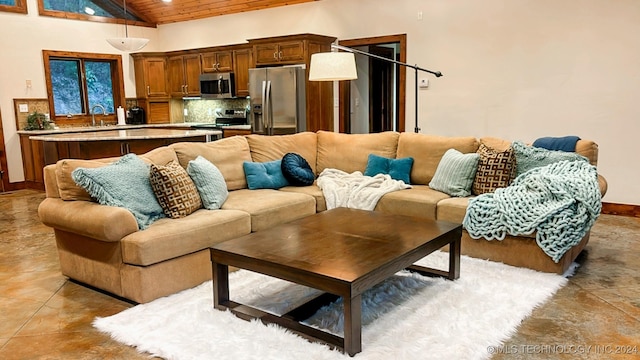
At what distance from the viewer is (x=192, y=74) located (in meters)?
8.66

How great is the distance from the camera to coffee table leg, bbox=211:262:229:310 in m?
2.83

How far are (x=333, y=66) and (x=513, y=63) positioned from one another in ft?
7.63

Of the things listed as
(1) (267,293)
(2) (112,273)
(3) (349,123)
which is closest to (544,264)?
(1) (267,293)

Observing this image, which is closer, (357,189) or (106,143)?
(357,189)

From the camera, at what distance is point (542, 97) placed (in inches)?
215

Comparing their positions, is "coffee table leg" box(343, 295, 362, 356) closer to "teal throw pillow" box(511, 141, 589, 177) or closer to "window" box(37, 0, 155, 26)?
"teal throw pillow" box(511, 141, 589, 177)

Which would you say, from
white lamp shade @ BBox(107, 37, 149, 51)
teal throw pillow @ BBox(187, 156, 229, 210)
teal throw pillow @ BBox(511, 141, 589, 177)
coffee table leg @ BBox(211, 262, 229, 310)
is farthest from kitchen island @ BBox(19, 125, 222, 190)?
teal throw pillow @ BBox(511, 141, 589, 177)

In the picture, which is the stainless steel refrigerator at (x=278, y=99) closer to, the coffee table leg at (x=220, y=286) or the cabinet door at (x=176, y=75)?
the cabinet door at (x=176, y=75)

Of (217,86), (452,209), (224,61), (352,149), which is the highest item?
(224,61)

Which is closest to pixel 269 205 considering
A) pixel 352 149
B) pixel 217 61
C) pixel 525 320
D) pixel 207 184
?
pixel 207 184

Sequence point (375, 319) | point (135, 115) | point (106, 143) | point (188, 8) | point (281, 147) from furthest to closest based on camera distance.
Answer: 1. point (135, 115)
2. point (188, 8)
3. point (106, 143)
4. point (281, 147)
5. point (375, 319)

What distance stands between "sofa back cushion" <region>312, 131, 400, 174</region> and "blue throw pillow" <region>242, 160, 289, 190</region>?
2.03ft

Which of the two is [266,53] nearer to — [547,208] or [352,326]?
[547,208]

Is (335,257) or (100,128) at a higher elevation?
(100,128)
